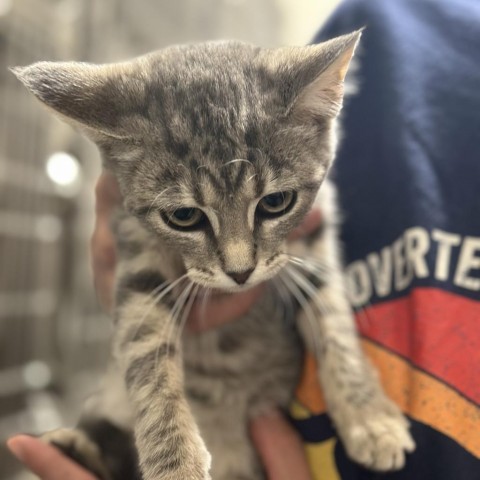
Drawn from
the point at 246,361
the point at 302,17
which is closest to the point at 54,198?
the point at 302,17

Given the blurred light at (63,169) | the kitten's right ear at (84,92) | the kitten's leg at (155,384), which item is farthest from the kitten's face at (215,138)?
the blurred light at (63,169)

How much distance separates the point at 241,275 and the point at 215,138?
18cm

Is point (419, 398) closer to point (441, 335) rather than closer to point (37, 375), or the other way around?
point (441, 335)

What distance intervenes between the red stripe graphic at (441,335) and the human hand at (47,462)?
522 millimetres

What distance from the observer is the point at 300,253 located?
0.93 meters

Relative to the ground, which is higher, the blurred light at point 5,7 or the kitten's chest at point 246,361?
the blurred light at point 5,7

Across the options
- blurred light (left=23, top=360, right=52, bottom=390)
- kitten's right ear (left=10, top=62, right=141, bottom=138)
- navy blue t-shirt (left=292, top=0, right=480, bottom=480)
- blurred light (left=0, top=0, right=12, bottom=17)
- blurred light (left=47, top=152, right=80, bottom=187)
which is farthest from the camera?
blurred light (left=23, top=360, right=52, bottom=390)

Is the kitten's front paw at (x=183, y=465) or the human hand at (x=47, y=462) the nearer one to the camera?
the kitten's front paw at (x=183, y=465)

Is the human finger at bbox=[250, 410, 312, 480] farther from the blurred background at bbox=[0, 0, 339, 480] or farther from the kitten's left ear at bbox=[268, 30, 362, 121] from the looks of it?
the blurred background at bbox=[0, 0, 339, 480]

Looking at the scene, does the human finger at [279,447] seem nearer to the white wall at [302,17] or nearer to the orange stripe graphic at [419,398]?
the orange stripe graphic at [419,398]

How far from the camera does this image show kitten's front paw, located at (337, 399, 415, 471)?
75 centimetres

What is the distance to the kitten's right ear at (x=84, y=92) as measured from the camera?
0.61m

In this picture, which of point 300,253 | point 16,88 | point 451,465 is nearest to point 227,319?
point 300,253

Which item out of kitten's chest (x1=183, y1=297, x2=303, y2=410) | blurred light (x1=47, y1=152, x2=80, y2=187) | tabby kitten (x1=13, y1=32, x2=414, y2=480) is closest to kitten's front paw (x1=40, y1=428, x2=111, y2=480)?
tabby kitten (x1=13, y1=32, x2=414, y2=480)
